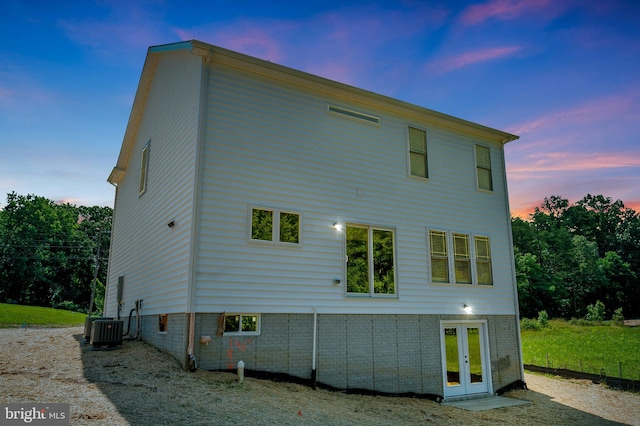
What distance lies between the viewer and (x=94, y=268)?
5531 centimetres

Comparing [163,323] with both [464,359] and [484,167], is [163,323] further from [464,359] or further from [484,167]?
[484,167]

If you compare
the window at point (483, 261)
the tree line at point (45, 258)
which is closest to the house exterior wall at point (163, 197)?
the window at point (483, 261)

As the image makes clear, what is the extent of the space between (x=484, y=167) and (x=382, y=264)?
5.86m

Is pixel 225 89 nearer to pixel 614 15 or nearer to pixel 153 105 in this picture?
pixel 153 105

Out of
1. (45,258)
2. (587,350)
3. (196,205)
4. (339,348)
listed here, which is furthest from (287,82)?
(45,258)

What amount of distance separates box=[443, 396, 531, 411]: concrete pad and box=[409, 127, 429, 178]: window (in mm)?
6577

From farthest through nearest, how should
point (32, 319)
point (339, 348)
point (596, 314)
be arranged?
point (596, 314) < point (32, 319) < point (339, 348)

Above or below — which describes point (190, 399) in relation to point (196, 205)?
below

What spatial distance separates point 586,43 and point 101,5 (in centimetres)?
1312

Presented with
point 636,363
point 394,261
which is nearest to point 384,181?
point 394,261

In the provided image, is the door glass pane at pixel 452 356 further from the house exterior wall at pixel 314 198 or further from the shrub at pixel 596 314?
the shrub at pixel 596 314

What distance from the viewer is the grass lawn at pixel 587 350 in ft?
57.1

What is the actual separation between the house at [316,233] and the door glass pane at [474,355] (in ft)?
0.17

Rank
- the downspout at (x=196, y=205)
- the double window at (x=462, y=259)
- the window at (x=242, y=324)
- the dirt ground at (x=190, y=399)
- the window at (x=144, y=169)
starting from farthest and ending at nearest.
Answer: the window at (x=144, y=169) < the double window at (x=462, y=259) < the window at (x=242, y=324) < the downspout at (x=196, y=205) < the dirt ground at (x=190, y=399)
